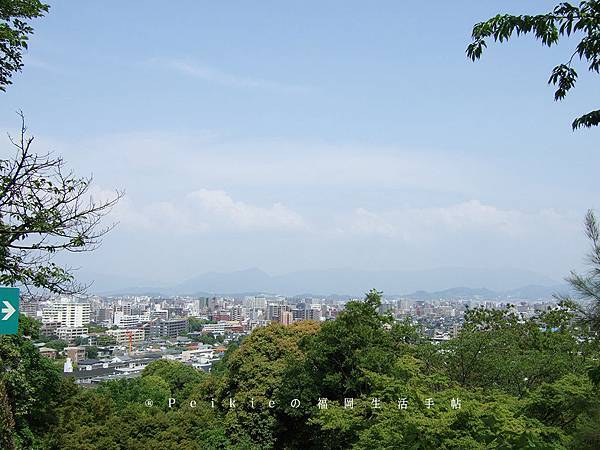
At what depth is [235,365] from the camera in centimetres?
1686

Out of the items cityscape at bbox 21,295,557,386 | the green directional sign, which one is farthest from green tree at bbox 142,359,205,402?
the green directional sign

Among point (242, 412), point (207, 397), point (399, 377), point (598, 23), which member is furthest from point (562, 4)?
point (207, 397)

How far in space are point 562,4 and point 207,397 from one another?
1808 cm

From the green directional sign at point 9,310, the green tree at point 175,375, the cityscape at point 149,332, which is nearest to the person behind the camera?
the green directional sign at point 9,310

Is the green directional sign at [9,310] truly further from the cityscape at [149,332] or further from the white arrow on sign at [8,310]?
the cityscape at [149,332]

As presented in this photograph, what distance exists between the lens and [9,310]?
9.17 feet

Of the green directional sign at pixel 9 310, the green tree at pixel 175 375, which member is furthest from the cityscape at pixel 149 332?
the green directional sign at pixel 9 310

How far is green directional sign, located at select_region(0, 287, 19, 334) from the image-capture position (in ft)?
9.05

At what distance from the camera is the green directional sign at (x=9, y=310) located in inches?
109

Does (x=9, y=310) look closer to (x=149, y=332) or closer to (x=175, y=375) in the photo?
(x=175, y=375)

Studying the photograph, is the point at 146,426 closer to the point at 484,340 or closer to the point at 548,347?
the point at 484,340

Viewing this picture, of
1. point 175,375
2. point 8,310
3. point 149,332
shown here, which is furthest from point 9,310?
point 149,332

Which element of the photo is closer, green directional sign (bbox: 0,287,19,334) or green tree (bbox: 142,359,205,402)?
green directional sign (bbox: 0,287,19,334)

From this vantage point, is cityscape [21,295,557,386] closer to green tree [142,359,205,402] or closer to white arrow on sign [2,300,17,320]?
green tree [142,359,205,402]
